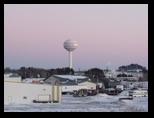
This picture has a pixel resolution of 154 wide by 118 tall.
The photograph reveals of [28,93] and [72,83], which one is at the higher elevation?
[28,93]

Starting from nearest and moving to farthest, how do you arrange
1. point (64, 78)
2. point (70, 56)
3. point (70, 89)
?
point (70, 89) → point (64, 78) → point (70, 56)

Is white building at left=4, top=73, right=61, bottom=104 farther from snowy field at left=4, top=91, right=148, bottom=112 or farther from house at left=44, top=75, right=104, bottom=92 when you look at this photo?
house at left=44, top=75, right=104, bottom=92

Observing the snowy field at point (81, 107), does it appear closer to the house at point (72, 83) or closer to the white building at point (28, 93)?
the white building at point (28, 93)

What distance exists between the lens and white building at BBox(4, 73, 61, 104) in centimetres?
1070

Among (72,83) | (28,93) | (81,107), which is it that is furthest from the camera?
(72,83)

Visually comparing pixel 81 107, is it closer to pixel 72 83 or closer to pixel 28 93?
pixel 28 93

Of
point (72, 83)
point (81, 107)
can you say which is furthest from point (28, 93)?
point (72, 83)

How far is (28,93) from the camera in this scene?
11305 mm

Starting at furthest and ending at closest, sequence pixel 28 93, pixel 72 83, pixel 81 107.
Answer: pixel 72 83
pixel 28 93
pixel 81 107

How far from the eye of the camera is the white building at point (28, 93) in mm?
10695
